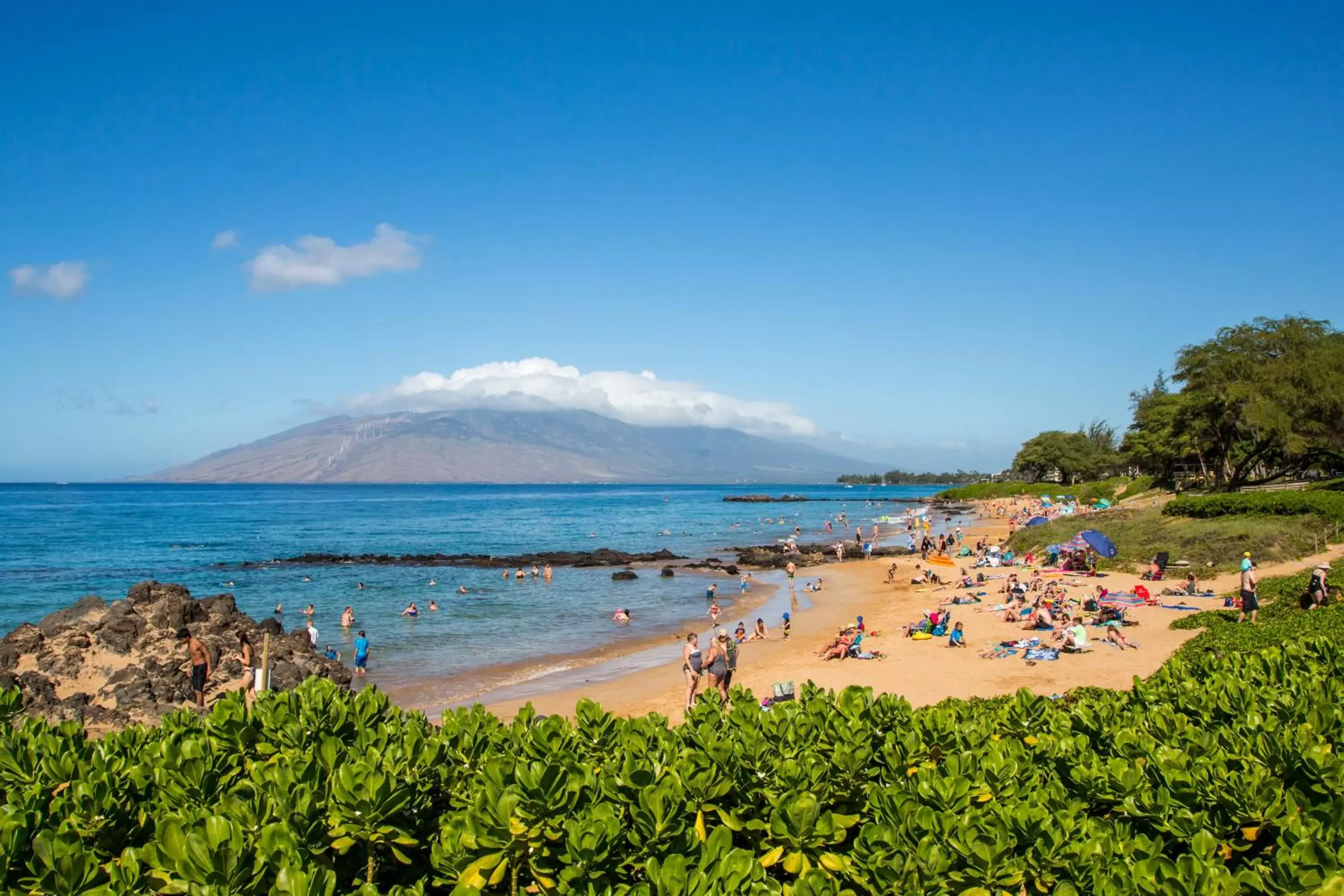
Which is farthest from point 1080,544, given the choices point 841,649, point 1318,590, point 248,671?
point 248,671

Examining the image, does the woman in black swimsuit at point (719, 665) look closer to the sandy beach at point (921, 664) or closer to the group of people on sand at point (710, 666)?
the group of people on sand at point (710, 666)

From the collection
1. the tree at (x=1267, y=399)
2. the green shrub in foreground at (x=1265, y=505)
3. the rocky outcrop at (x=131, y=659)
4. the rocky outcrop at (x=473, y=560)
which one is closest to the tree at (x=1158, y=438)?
the tree at (x=1267, y=399)

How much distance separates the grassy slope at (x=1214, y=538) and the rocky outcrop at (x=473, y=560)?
76.4 feet

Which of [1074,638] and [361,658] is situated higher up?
[1074,638]

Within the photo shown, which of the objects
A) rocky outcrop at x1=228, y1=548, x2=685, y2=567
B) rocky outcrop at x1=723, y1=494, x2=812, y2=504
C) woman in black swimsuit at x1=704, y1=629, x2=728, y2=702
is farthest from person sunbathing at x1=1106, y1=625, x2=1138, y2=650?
rocky outcrop at x1=723, y1=494, x2=812, y2=504

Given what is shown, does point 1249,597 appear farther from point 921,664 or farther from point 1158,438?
point 1158,438

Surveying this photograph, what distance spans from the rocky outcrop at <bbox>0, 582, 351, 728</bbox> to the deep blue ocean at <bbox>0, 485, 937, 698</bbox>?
3498mm

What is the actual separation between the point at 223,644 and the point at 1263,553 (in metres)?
31.1

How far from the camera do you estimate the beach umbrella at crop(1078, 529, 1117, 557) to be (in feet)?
99.1

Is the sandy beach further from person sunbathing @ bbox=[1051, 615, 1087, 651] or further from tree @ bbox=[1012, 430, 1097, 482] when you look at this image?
tree @ bbox=[1012, 430, 1097, 482]

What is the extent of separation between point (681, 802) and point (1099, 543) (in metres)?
30.7

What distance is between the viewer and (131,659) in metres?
18.8

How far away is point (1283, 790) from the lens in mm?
5117

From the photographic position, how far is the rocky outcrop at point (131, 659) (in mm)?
15812
